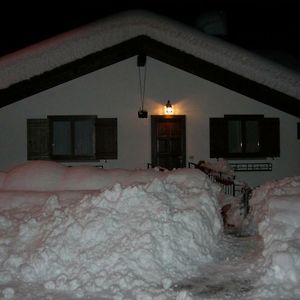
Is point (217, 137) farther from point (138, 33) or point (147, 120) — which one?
point (138, 33)

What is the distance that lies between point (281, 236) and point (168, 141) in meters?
7.58

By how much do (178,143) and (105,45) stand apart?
468 cm

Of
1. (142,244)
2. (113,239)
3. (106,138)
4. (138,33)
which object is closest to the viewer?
(142,244)

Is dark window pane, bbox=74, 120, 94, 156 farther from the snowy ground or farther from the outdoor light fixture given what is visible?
the snowy ground

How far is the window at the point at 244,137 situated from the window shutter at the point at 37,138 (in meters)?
5.47

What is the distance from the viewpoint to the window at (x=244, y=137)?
13555 mm

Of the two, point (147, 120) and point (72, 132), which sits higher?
point (147, 120)

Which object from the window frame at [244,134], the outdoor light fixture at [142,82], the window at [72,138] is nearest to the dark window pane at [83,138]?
the window at [72,138]

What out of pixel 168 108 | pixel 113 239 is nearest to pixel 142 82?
pixel 168 108

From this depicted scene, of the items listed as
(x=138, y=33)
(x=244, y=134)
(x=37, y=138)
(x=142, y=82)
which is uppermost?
(x=138, y=33)

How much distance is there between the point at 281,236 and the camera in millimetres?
6367

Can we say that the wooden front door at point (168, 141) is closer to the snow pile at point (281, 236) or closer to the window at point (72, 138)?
the window at point (72, 138)

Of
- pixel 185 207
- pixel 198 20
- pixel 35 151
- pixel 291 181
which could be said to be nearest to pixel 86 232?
pixel 185 207

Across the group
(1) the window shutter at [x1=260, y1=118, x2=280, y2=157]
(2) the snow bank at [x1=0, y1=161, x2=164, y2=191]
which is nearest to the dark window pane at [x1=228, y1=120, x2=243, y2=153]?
(1) the window shutter at [x1=260, y1=118, x2=280, y2=157]
